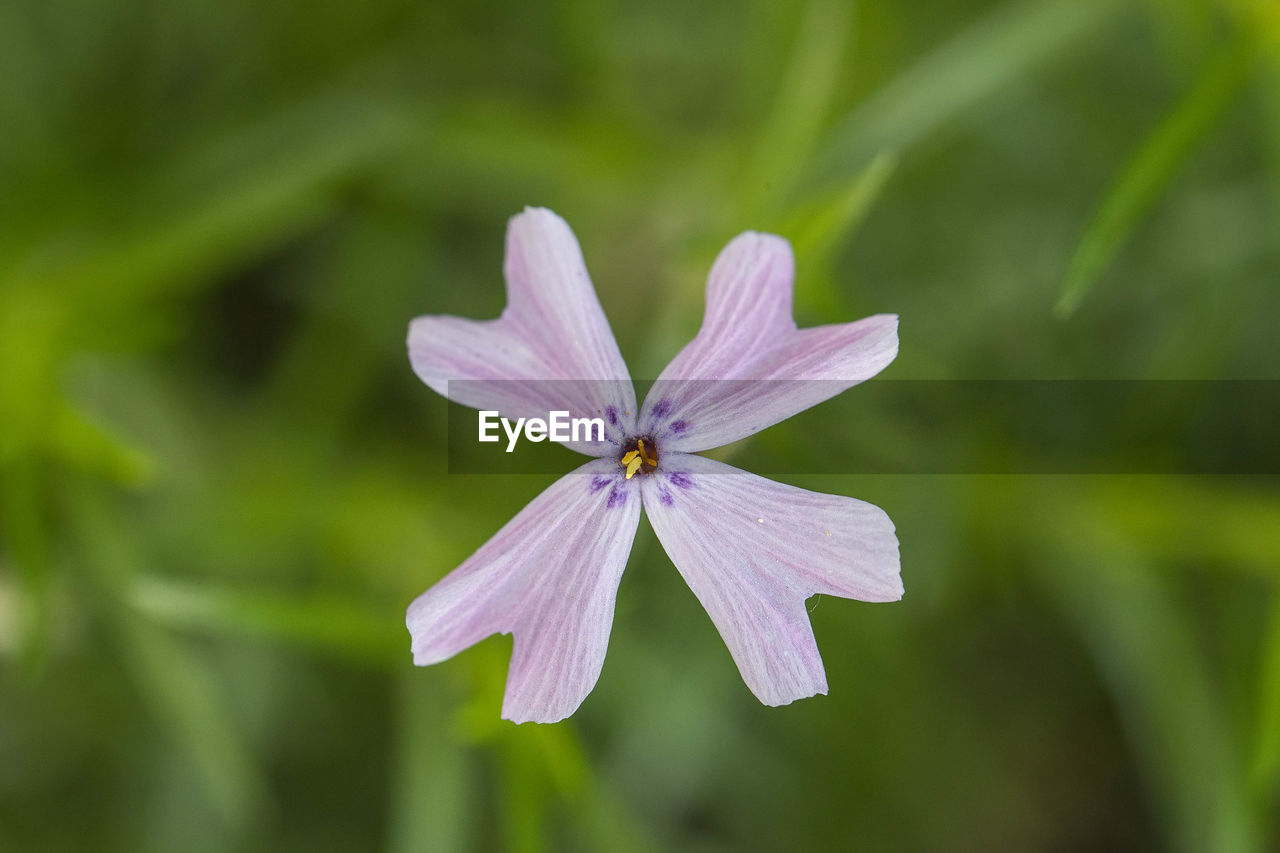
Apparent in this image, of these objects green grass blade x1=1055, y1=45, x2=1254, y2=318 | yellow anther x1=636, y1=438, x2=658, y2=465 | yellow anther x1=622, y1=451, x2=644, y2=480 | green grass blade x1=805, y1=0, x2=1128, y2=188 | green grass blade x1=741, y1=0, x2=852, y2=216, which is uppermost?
green grass blade x1=805, y1=0, x2=1128, y2=188

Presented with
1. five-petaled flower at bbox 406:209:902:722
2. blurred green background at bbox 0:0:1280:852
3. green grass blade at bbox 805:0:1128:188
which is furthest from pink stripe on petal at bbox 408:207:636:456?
green grass blade at bbox 805:0:1128:188

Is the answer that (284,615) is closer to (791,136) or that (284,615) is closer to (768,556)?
(768,556)

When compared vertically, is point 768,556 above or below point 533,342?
below

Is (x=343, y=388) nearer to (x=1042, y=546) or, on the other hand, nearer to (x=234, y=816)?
(x=234, y=816)

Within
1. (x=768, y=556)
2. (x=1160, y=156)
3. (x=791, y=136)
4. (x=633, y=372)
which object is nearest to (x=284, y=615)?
(x=768, y=556)

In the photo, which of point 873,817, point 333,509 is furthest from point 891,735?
point 333,509

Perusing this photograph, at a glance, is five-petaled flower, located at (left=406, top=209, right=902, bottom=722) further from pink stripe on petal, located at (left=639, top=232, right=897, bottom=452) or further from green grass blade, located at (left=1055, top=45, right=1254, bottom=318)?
green grass blade, located at (left=1055, top=45, right=1254, bottom=318)

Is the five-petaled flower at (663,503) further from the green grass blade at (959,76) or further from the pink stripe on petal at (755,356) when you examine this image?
the green grass blade at (959,76)
